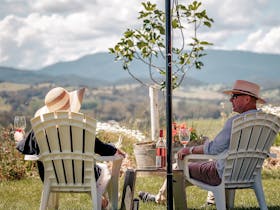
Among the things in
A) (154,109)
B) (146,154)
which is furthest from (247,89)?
(154,109)

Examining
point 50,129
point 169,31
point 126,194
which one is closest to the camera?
point 169,31

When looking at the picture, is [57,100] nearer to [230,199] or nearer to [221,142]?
[221,142]

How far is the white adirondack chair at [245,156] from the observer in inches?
210

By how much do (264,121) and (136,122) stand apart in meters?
6.72

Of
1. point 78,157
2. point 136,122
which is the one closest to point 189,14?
point 78,157

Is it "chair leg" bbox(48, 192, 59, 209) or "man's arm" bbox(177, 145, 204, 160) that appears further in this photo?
"chair leg" bbox(48, 192, 59, 209)

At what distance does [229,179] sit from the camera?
544 cm

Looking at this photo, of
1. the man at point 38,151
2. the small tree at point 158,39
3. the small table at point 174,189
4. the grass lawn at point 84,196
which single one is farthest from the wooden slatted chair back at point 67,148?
the small tree at point 158,39

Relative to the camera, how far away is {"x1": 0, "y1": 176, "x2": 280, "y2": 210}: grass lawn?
6492mm

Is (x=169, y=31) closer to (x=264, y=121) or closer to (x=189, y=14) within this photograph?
(x=264, y=121)

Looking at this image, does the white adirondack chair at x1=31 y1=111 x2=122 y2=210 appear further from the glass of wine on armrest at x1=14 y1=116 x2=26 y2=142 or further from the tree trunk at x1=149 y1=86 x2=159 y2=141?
the tree trunk at x1=149 y1=86 x2=159 y2=141

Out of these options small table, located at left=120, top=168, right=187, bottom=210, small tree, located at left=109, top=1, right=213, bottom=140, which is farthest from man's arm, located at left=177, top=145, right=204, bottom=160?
small tree, located at left=109, top=1, right=213, bottom=140

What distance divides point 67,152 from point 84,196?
202 centimetres

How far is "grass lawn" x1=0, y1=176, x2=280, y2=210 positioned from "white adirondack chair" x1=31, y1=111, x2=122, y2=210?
1.02m
